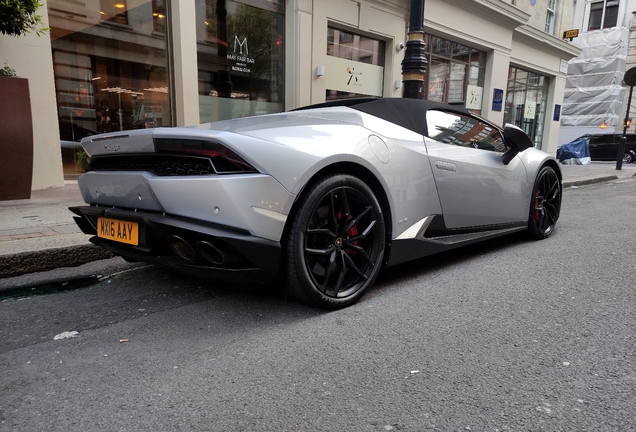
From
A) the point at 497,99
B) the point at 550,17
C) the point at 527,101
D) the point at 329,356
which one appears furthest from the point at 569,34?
the point at 329,356

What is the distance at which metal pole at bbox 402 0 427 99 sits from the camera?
592 centimetres

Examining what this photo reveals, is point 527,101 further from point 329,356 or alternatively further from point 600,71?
point 329,356

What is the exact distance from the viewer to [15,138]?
5117 mm

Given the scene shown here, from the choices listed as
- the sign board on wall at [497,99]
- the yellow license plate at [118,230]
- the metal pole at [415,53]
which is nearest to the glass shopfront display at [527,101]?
the sign board on wall at [497,99]

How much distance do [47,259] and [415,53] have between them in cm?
510

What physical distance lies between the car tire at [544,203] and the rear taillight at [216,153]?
3175mm

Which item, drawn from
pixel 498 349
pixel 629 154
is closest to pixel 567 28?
pixel 629 154

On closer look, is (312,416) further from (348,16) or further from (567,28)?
(567,28)

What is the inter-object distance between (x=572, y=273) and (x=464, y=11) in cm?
1196

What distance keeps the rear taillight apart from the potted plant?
4.02m

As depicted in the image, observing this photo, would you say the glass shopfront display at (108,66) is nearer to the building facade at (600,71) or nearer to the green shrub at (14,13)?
the green shrub at (14,13)

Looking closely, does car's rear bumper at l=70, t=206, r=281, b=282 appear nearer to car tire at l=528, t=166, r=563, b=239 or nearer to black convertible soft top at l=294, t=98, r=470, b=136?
black convertible soft top at l=294, t=98, r=470, b=136

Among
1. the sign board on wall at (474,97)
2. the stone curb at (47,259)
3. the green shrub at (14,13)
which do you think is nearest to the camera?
the stone curb at (47,259)

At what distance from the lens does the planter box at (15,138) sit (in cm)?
501
